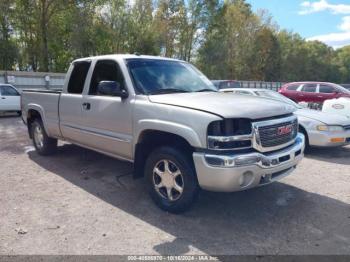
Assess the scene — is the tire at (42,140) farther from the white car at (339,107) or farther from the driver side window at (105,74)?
the white car at (339,107)

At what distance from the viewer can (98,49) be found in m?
35.5

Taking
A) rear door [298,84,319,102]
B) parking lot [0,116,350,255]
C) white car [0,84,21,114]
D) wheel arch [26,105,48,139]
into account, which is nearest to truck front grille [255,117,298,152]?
parking lot [0,116,350,255]

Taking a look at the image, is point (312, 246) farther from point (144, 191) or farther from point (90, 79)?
point (90, 79)

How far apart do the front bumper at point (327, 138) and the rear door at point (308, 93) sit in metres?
10.4

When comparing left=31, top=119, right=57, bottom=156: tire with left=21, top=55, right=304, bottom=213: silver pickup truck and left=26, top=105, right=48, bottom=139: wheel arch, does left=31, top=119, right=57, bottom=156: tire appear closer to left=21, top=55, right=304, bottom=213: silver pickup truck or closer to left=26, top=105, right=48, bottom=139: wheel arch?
left=26, top=105, right=48, bottom=139: wheel arch

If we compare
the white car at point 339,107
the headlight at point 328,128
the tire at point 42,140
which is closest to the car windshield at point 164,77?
the tire at point 42,140

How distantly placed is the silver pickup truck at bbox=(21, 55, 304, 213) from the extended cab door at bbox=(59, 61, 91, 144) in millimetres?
17

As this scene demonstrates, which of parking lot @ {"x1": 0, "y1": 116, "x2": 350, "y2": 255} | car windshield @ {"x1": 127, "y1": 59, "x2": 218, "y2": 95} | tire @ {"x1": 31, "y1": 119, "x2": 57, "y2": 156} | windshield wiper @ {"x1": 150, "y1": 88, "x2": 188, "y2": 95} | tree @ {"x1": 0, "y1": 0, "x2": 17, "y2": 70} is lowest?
parking lot @ {"x1": 0, "y1": 116, "x2": 350, "y2": 255}

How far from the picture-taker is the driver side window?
4945mm

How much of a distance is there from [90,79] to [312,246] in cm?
393

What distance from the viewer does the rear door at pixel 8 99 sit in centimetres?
1480

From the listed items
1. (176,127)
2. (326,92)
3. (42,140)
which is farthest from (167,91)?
(326,92)

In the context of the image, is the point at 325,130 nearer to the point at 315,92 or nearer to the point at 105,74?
the point at 105,74

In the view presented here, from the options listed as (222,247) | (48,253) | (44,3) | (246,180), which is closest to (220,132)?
(246,180)
